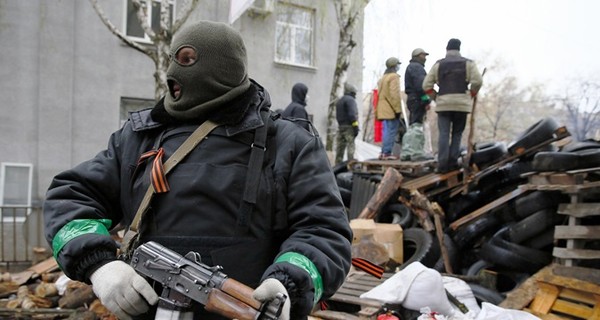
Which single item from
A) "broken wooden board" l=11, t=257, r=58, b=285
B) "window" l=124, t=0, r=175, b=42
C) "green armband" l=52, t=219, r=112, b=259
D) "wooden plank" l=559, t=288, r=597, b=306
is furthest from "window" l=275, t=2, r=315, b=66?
"green armband" l=52, t=219, r=112, b=259

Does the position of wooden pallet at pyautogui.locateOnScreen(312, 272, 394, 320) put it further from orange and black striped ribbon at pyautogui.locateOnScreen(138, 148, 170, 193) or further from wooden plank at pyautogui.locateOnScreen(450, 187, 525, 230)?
orange and black striped ribbon at pyautogui.locateOnScreen(138, 148, 170, 193)

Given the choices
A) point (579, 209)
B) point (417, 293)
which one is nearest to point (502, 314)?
point (417, 293)

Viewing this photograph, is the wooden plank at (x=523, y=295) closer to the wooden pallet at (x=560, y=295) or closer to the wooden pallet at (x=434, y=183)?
the wooden pallet at (x=560, y=295)

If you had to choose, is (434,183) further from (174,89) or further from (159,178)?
(159,178)

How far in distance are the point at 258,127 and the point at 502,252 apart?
412 cm

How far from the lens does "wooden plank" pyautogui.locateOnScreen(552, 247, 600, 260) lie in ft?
14.0

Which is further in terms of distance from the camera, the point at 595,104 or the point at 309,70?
the point at 595,104

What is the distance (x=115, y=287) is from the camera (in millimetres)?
1470

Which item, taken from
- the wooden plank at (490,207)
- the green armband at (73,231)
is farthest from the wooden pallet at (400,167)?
the green armband at (73,231)

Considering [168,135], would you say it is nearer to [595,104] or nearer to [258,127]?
[258,127]

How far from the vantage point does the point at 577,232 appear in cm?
440

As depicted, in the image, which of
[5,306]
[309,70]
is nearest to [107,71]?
[309,70]

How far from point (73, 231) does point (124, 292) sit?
30cm

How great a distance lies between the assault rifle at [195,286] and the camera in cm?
136
